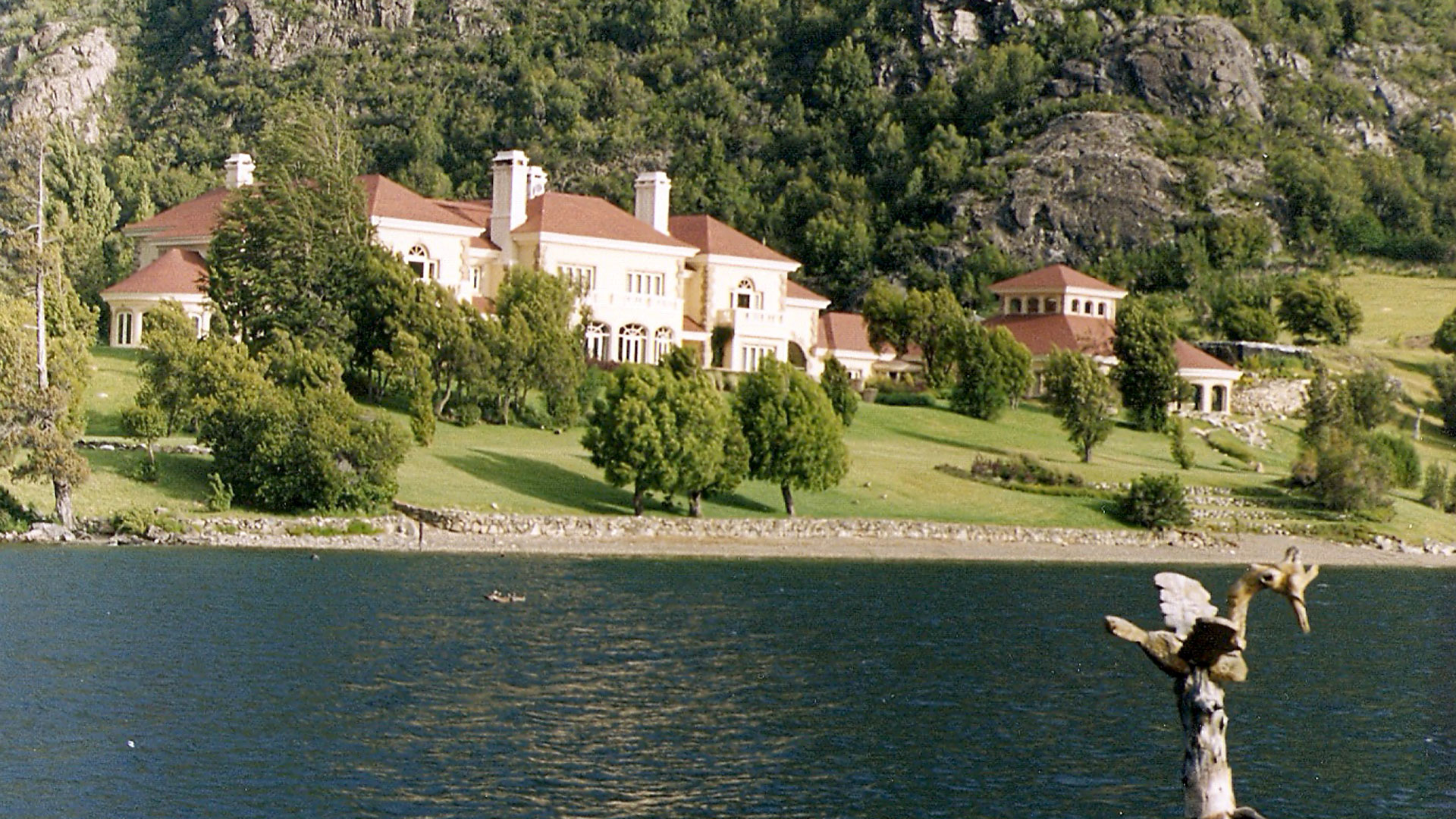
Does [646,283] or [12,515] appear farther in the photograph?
[646,283]

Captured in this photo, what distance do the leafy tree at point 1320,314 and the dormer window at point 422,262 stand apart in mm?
58709

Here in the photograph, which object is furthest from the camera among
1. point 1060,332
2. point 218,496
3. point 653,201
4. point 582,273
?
point 1060,332

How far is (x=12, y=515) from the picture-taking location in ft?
217

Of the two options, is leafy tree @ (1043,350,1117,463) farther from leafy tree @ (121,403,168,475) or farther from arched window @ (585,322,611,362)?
leafy tree @ (121,403,168,475)

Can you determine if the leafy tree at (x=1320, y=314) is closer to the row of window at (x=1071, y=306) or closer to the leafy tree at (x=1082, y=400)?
the row of window at (x=1071, y=306)

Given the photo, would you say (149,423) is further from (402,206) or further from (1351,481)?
(1351,481)

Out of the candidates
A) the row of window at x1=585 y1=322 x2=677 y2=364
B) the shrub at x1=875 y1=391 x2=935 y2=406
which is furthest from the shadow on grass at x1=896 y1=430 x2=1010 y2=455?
the row of window at x1=585 y1=322 x2=677 y2=364

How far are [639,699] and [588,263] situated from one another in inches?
2583

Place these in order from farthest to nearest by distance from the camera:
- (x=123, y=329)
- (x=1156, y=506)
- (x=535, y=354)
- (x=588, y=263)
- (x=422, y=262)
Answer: (x=588, y=263), (x=422, y=262), (x=123, y=329), (x=535, y=354), (x=1156, y=506)

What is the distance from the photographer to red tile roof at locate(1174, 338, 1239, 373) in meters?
114

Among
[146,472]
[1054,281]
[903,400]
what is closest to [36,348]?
[146,472]

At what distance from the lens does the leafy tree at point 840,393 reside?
95.3 metres

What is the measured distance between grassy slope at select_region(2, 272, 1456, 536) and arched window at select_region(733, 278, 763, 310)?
10357mm

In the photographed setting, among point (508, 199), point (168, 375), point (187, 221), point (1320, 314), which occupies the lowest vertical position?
point (168, 375)
